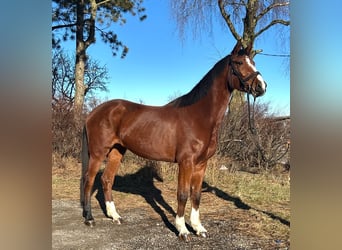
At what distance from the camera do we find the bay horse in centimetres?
221

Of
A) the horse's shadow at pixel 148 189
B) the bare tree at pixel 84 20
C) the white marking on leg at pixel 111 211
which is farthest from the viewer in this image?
the horse's shadow at pixel 148 189

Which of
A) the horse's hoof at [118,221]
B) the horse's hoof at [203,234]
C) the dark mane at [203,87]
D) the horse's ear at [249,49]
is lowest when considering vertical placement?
the horse's hoof at [203,234]

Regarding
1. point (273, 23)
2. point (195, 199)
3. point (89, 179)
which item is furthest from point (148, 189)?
point (273, 23)

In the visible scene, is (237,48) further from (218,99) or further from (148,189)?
(148,189)

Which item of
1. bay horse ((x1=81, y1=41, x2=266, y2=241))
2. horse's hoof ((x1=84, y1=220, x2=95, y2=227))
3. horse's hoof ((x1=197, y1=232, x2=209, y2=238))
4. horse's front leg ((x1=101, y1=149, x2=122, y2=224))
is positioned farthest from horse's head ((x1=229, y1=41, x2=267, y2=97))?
horse's hoof ((x1=84, y1=220, x2=95, y2=227))

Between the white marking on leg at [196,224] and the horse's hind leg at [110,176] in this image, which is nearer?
the white marking on leg at [196,224]

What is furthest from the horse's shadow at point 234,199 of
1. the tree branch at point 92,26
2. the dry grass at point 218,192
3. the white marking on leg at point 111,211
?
the tree branch at point 92,26

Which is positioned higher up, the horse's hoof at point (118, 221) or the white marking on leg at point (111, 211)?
the white marking on leg at point (111, 211)

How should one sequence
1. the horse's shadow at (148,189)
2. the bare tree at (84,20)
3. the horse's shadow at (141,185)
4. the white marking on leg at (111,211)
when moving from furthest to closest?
1. the horse's shadow at (141,185)
2. the horse's shadow at (148,189)
3. the white marking on leg at (111,211)
4. the bare tree at (84,20)

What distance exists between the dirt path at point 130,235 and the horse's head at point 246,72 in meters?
1.13

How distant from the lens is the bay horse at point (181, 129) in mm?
2213

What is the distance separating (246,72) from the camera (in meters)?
2.10

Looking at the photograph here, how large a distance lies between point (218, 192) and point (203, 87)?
5.13ft

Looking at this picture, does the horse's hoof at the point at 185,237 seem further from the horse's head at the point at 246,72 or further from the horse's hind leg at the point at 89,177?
the horse's head at the point at 246,72
